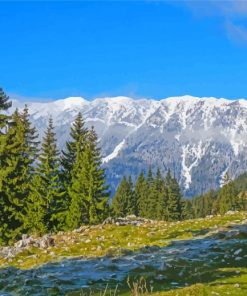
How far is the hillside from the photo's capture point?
18.5 m

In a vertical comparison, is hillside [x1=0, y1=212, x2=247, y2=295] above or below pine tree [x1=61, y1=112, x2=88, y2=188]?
below

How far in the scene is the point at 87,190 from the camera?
64.1 meters

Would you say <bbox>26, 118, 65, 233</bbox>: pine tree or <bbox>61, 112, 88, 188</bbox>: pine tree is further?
<bbox>61, 112, 88, 188</bbox>: pine tree

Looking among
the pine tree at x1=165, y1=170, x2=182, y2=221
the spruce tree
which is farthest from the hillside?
the pine tree at x1=165, y1=170, x2=182, y2=221

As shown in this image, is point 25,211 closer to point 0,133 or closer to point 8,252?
point 0,133

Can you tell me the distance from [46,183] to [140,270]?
37.1 metres

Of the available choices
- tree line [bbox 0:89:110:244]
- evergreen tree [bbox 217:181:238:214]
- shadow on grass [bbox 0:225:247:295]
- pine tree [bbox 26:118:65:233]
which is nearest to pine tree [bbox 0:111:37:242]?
tree line [bbox 0:89:110:244]

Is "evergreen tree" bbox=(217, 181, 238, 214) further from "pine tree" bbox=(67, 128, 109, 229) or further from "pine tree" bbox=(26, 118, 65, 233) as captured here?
"pine tree" bbox=(26, 118, 65, 233)

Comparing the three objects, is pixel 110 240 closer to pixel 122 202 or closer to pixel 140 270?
pixel 140 270

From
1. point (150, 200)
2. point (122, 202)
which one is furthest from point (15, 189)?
point (150, 200)

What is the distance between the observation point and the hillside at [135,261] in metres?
18.5

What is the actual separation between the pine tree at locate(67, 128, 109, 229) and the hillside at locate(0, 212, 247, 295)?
25.3 m

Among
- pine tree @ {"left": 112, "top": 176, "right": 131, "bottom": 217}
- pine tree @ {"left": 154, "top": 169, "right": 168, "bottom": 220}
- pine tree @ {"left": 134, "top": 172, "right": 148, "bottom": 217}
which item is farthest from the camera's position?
pine tree @ {"left": 134, "top": 172, "right": 148, "bottom": 217}

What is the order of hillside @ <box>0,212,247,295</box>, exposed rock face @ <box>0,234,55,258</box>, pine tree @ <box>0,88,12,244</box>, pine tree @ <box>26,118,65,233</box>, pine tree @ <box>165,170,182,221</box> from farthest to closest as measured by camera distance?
pine tree @ <box>165,170,182,221</box>, pine tree @ <box>26,118,65,233</box>, pine tree @ <box>0,88,12,244</box>, exposed rock face @ <box>0,234,55,258</box>, hillside @ <box>0,212,247,295</box>
